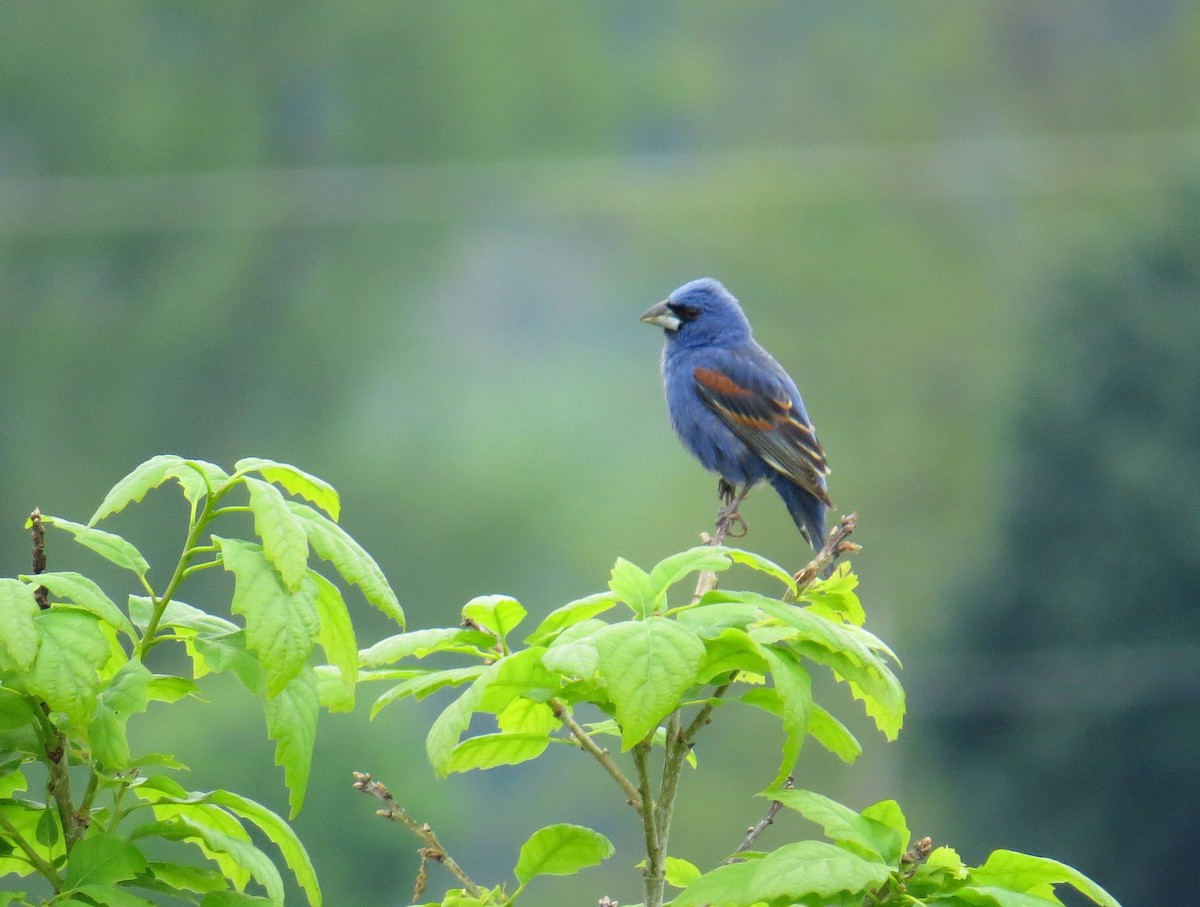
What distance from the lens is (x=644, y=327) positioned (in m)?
7.31

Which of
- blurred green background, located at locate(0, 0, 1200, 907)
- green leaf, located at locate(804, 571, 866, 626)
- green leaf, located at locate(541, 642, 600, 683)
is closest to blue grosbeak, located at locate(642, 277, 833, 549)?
green leaf, located at locate(804, 571, 866, 626)

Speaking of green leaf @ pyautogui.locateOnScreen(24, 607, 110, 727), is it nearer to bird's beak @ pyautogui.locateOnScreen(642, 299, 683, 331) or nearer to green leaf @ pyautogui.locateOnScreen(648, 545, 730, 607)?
green leaf @ pyautogui.locateOnScreen(648, 545, 730, 607)

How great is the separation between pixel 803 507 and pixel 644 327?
17.2 feet

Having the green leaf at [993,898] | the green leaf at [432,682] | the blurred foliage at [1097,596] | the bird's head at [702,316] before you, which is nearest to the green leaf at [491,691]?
the green leaf at [432,682]

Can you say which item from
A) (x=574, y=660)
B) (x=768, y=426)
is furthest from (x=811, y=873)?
(x=768, y=426)

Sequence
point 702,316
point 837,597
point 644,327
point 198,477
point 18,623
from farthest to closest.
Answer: point 644,327 < point 702,316 < point 837,597 < point 198,477 < point 18,623

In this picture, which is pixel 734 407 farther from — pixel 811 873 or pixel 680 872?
pixel 811 873

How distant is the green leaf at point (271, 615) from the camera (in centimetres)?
60

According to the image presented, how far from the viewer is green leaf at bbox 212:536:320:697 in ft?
1.97

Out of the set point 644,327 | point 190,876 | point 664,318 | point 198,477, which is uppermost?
point 644,327

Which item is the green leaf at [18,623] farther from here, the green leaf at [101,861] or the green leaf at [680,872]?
the green leaf at [680,872]

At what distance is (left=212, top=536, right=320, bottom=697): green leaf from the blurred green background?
4940mm

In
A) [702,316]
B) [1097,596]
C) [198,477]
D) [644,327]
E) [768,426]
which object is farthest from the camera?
[644,327]

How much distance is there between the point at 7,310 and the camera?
25.7 feet
